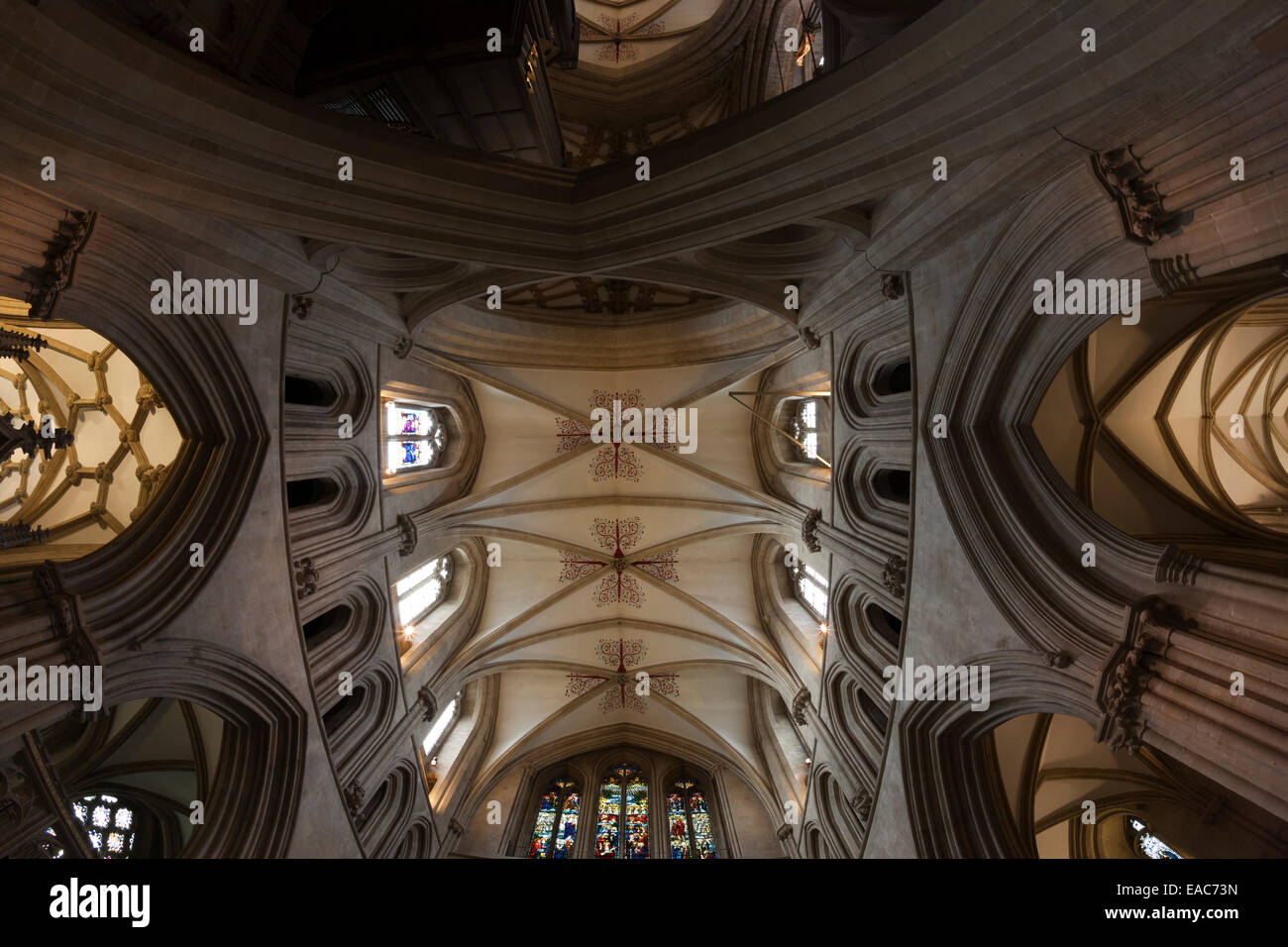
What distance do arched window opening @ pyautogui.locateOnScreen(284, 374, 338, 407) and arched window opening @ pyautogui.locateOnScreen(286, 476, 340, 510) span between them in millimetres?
1079

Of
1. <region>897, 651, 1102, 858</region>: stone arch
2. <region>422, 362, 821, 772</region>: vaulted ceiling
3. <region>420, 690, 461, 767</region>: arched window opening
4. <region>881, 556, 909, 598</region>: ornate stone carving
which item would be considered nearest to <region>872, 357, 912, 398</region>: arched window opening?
<region>881, 556, 909, 598</region>: ornate stone carving

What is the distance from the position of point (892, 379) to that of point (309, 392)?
8149 millimetres

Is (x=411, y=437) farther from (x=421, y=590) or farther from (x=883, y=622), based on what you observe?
(x=883, y=622)

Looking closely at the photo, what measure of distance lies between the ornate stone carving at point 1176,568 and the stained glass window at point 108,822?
503 inches

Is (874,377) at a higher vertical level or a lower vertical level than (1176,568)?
higher

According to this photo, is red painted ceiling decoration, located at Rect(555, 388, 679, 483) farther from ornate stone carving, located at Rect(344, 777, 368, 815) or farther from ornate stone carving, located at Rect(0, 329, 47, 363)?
ornate stone carving, located at Rect(0, 329, 47, 363)

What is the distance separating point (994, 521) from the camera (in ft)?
20.0

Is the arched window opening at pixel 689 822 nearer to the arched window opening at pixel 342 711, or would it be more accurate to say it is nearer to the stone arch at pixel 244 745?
the arched window opening at pixel 342 711

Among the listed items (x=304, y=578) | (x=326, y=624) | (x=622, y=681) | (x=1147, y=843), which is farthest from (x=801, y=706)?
(x=304, y=578)

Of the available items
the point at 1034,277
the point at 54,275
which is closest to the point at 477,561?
the point at 54,275

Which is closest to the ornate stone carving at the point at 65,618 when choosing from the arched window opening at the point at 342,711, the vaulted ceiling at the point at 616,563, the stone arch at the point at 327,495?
the stone arch at the point at 327,495

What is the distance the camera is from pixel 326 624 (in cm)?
929

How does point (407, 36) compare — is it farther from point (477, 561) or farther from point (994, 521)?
point (477, 561)
